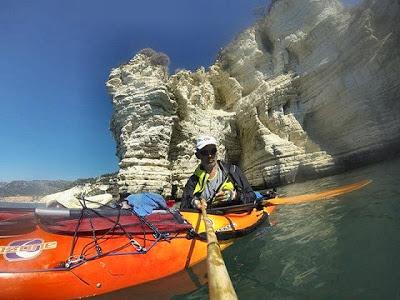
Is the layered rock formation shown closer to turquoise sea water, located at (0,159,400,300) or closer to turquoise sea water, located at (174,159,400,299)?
turquoise sea water, located at (174,159,400,299)

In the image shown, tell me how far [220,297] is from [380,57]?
58.7ft

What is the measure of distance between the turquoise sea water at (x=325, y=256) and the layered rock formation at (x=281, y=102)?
10.8 m

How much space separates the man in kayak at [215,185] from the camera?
6.01m

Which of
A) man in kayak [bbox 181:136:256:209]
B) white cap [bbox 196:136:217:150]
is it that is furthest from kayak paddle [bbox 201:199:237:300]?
man in kayak [bbox 181:136:256:209]

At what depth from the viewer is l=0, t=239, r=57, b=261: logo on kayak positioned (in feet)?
11.6

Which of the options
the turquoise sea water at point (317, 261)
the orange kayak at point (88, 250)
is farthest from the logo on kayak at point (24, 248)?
the turquoise sea water at point (317, 261)

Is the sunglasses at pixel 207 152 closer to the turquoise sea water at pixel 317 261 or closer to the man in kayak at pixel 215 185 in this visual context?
the man in kayak at pixel 215 185

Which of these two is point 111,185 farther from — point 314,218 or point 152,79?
point 314,218

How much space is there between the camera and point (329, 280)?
10.6 feet

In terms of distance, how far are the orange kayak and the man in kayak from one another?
1097mm

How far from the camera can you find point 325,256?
13.0ft

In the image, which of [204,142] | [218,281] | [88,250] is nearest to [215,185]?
[204,142]

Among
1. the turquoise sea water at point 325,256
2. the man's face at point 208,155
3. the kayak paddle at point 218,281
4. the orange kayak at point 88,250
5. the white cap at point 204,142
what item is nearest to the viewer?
the kayak paddle at point 218,281

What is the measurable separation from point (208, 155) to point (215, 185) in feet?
1.79
